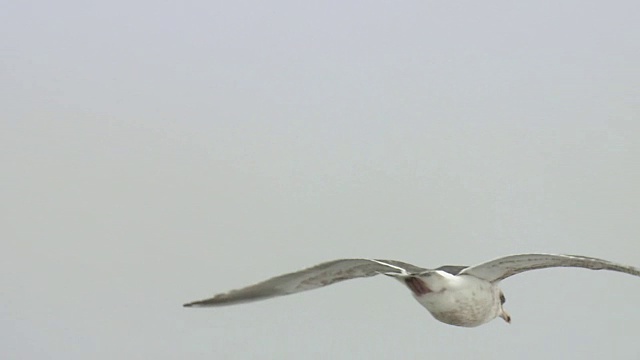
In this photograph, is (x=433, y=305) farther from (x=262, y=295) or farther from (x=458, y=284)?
(x=262, y=295)

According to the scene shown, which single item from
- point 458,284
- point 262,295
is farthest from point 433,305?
point 262,295

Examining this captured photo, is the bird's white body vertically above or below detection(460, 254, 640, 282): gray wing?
below

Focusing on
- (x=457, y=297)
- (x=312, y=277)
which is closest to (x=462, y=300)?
(x=457, y=297)

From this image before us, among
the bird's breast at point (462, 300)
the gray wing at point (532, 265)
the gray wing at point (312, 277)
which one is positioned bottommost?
the bird's breast at point (462, 300)

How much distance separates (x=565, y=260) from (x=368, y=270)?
13 cm

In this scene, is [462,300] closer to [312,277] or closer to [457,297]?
[457,297]

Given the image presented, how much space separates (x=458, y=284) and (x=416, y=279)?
3cm

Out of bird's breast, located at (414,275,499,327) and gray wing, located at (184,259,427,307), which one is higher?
gray wing, located at (184,259,427,307)

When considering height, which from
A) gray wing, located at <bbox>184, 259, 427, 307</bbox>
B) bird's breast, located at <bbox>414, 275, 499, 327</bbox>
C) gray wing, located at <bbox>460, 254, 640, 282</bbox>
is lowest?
bird's breast, located at <bbox>414, 275, 499, 327</bbox>

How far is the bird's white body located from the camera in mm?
474

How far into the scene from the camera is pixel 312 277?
0.49 meters

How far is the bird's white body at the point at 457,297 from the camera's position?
474 millimetres

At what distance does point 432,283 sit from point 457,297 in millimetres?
21

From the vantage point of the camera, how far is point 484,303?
50 cm
